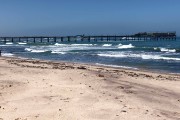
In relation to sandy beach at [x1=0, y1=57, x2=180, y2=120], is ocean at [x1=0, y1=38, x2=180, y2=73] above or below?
below

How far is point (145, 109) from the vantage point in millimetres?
9406

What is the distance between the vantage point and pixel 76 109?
29.9ft

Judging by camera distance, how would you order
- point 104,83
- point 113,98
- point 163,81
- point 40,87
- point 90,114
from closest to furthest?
point 90,114 < point 113,98 < point 40,87 < point 104,83 < point 163,81

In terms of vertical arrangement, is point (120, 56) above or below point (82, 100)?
below

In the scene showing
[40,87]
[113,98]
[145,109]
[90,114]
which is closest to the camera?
[90,114]

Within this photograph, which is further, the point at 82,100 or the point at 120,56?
the point at 120,56

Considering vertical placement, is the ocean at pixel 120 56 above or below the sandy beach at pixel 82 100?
below

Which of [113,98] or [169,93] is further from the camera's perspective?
[169,93]

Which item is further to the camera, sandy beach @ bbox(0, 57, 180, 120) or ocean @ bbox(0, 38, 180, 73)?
ocean @ bbox(0, 38, 180, 73)

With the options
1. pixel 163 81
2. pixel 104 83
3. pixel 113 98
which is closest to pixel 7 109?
pixel 113 98

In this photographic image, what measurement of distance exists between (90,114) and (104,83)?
5.12 metres

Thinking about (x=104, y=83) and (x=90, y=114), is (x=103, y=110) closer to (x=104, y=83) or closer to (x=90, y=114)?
(x=90, y=114)

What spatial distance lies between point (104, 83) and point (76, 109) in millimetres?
4761

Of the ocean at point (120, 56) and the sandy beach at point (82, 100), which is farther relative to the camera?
the ocean at point (120, 56)
